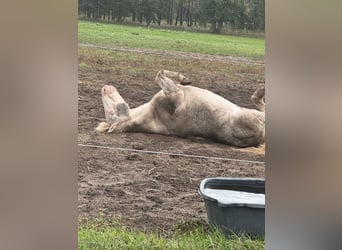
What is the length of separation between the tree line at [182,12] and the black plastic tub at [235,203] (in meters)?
0.81

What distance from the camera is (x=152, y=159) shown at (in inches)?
97.1

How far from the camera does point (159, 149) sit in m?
2.47

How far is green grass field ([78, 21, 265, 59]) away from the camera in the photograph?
243cm

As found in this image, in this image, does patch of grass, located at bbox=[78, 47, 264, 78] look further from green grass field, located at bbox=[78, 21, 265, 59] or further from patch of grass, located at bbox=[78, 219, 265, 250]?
patch of grass, located at bbox=[78, 219, 265, 250]

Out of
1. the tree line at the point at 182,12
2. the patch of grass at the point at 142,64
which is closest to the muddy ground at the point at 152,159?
the patch of grass at the point at 142,64

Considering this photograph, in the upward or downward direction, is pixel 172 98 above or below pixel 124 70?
below

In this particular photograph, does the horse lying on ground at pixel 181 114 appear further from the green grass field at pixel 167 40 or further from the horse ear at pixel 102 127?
the green grass field at pixel 167 40

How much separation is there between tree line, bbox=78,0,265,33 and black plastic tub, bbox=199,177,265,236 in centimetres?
81

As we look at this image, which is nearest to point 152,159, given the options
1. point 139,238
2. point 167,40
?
point 139,238

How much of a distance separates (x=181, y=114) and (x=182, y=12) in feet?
1.80

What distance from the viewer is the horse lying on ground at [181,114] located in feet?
8.06
